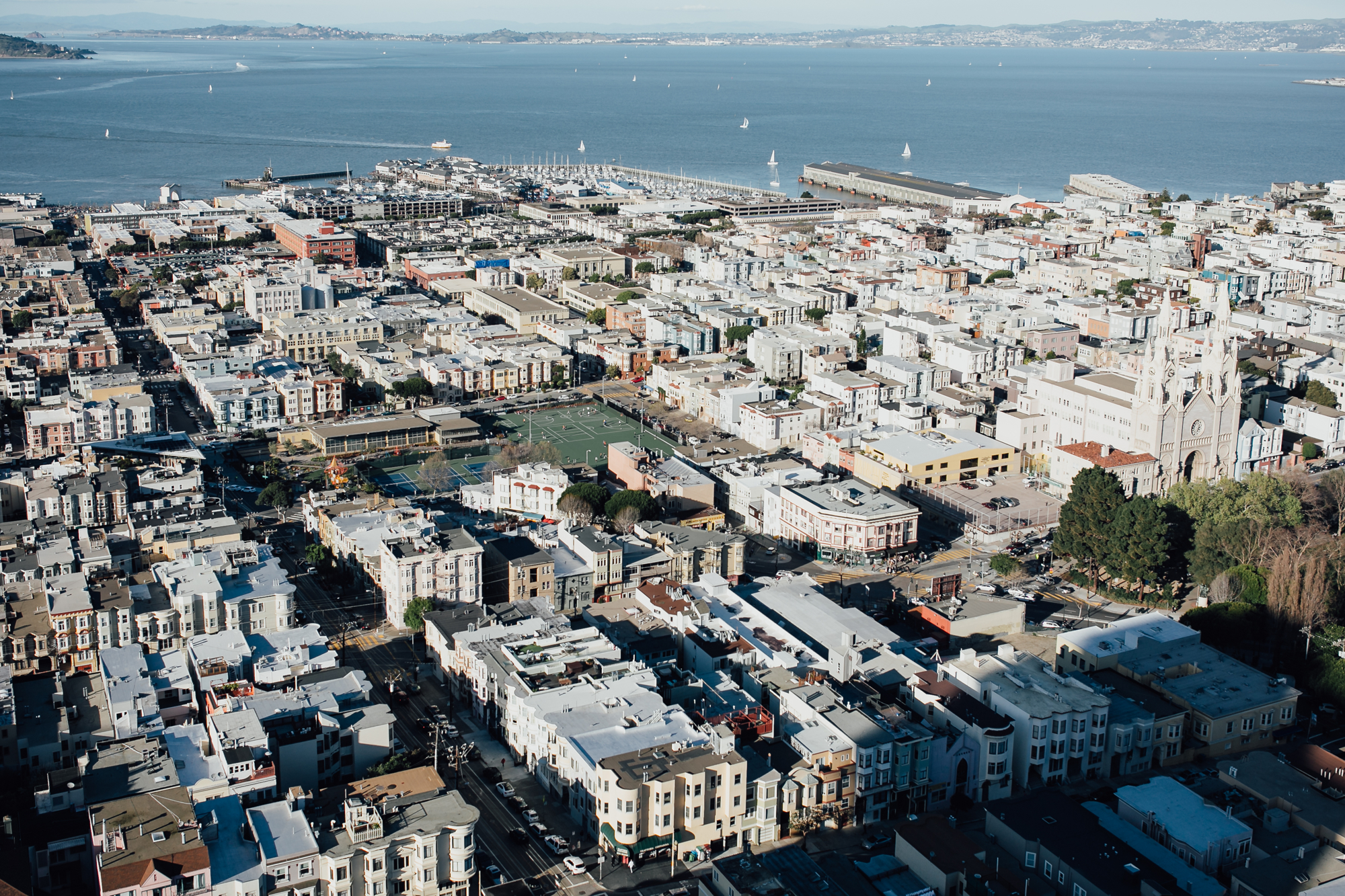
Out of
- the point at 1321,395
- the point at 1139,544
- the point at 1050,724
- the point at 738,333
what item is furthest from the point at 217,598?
the point at 1321,395

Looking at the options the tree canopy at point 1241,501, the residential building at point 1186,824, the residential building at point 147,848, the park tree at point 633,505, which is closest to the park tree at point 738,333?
the park tree at point 633,505

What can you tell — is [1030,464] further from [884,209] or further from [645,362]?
[884,209]

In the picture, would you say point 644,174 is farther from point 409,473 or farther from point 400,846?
point 400,846

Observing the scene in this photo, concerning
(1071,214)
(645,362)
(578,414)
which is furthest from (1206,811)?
(1071,214)

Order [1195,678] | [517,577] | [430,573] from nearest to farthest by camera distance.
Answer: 1. [1195,678]
2. [430,573]
3. [517,577]

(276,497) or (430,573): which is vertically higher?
(430,573)
